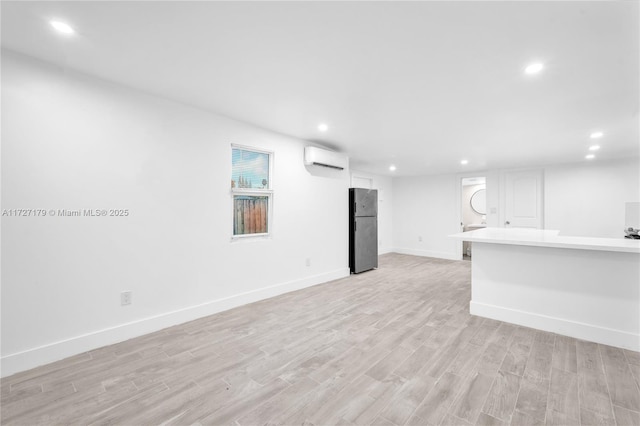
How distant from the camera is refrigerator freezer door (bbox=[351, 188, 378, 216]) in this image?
16.8 feet

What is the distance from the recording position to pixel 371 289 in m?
4.16

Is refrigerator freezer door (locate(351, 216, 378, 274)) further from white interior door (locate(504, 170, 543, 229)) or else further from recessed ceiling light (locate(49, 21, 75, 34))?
recessed ceiling light (locate(49, 21, 75, 34))

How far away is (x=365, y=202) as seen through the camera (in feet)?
17.5

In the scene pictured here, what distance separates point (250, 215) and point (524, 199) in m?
6.16

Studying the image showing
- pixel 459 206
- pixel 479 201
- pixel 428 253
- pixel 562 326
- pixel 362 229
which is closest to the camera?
pixel 562 326

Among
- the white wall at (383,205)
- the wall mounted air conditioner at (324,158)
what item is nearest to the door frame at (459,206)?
the white wall at (383,205)

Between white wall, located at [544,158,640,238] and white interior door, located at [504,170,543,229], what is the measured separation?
0.15 m

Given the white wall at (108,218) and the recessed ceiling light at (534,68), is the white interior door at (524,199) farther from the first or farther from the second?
the white wall at (108,218)

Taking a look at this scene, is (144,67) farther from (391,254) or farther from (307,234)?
(391,254)

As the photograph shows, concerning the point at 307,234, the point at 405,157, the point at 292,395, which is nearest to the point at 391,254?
the point at 405,157

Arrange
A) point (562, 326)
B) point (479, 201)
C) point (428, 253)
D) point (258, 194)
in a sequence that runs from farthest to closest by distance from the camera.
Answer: point (479, 201) → point (428, 253) → point (258, 194) → point (562, 326)

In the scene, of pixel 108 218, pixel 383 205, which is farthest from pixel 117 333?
pixel 383 205

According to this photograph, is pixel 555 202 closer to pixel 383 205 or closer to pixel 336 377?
pixel 383 205

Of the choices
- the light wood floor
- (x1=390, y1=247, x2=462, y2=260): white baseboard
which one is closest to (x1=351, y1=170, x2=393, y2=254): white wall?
(x1=390, y1=247, x2=462, y2=260): white baseboard
